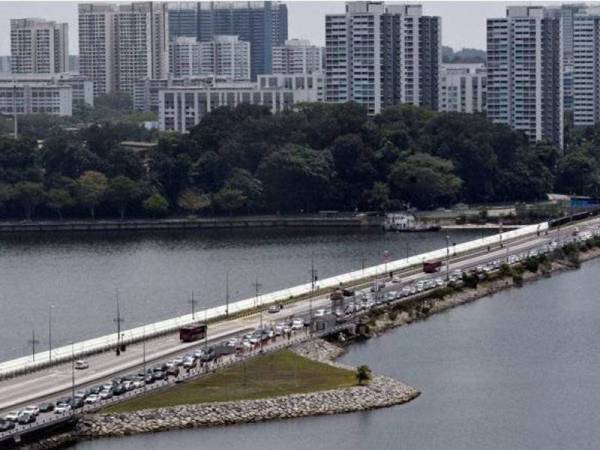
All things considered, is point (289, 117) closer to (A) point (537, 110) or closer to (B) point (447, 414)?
(A) point (537, 110)

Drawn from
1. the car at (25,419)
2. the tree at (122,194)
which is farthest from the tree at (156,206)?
the car at (25,419)

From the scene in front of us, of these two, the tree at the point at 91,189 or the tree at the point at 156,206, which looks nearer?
the tree at the point at 156,206

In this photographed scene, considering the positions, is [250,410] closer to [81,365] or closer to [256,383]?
[256,383]

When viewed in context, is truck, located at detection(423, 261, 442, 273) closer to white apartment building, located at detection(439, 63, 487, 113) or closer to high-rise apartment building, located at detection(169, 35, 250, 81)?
white apartment building, located at detection(439, 63, 487, 113)

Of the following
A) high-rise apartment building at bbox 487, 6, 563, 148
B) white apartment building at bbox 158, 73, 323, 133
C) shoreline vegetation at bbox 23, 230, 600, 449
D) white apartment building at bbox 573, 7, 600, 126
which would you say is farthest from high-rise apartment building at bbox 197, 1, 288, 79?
shoreline vegetation at bbox 23, 230, 600, 449

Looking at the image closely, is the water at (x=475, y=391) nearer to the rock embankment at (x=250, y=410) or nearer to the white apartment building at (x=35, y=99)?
the rock embankment at (x=250, y=410)

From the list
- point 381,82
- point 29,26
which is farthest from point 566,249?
point 29,26
